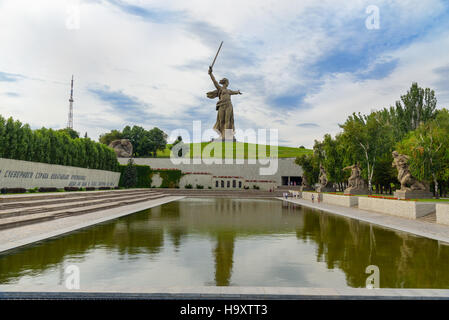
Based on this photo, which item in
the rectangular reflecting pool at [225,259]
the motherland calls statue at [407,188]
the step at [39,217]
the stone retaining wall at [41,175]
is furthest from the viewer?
the stone retaining wall at [41,175]

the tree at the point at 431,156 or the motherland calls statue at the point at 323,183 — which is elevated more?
the tree at the point at 431,156

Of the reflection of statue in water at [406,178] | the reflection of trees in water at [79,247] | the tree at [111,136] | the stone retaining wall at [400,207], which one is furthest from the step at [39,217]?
the tree at [111,136]

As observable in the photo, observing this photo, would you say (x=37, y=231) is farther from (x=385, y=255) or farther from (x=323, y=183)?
(x=323, y=183)

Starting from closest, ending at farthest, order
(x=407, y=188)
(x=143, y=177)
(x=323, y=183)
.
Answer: (x=407, y=188), (x=323, y=183), (x=143, y=177)

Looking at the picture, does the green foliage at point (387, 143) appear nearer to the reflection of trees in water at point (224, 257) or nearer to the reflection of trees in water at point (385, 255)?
the reflection of trees in water at point (385, 255)

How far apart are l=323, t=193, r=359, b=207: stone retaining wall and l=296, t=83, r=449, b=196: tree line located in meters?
4.88

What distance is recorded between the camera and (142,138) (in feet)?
308

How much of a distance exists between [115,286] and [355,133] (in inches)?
1251

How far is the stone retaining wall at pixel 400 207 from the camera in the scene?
1691 cm

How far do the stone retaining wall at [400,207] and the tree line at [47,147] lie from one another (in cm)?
2822

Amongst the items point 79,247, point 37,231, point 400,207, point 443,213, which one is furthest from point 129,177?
point 443,213

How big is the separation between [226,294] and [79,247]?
5.60 metres

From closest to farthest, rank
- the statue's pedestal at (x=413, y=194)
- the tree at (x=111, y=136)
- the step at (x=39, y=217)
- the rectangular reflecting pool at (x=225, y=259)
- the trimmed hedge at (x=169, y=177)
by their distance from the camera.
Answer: the rectangular reflecting pool at (x=225, y=259) → the step at (x=39, y=217) → the statue's pedestal at (x=413, y=194) → the trimmed hedge at (x=169, y=177) → the tree at (x=111, y=136)

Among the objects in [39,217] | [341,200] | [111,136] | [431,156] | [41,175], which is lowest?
[341,200]
